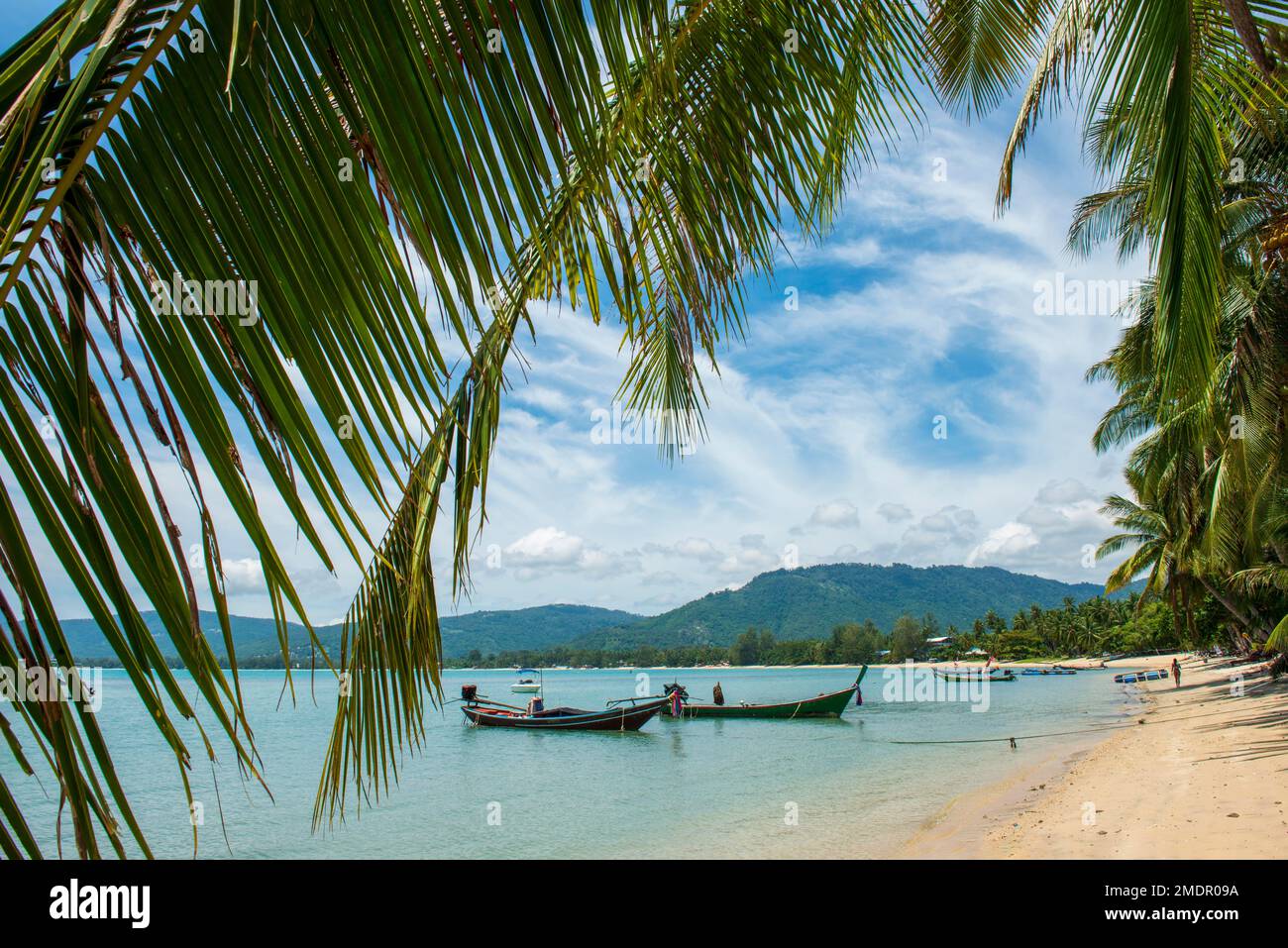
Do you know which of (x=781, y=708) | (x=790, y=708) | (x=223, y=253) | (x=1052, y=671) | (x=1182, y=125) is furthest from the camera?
(x=1052, y=671)

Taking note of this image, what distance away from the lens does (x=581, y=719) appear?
1261 inches

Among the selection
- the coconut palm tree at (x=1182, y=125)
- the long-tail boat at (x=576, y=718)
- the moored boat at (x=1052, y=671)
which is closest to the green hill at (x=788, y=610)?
the moored boat at (x=1052, y=671)

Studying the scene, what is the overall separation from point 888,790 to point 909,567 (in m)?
191

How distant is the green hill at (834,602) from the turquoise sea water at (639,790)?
10350cm

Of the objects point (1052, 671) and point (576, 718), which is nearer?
point (576, 718)

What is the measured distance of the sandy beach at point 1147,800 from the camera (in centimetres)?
926

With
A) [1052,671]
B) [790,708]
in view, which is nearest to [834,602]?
[1052,671]

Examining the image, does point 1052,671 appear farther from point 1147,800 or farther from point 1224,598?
point 1147,800

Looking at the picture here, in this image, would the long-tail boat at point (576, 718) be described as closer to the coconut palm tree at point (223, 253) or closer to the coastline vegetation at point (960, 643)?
the coastline vegetation at point (960, 643)

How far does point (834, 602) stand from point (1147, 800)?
163m

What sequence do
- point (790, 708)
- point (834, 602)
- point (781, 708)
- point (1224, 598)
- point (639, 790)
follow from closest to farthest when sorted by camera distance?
point (639, 790)
point (1224, 598)
point (781, 708)
point (790, 708)
point (834, 602)

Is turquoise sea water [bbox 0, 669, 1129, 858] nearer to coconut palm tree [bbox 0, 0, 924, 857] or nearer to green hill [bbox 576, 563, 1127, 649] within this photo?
coconut palm tree [bbox 0, 0, 924, 857]

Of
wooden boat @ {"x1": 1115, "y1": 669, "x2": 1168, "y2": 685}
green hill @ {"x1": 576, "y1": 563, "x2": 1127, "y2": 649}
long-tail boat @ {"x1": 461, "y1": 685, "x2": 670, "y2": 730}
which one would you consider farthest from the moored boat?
green hill @ {"x1": 576, "y1": 563, "x2": 1127, "y2": 649}

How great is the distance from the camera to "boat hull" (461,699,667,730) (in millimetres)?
32188
